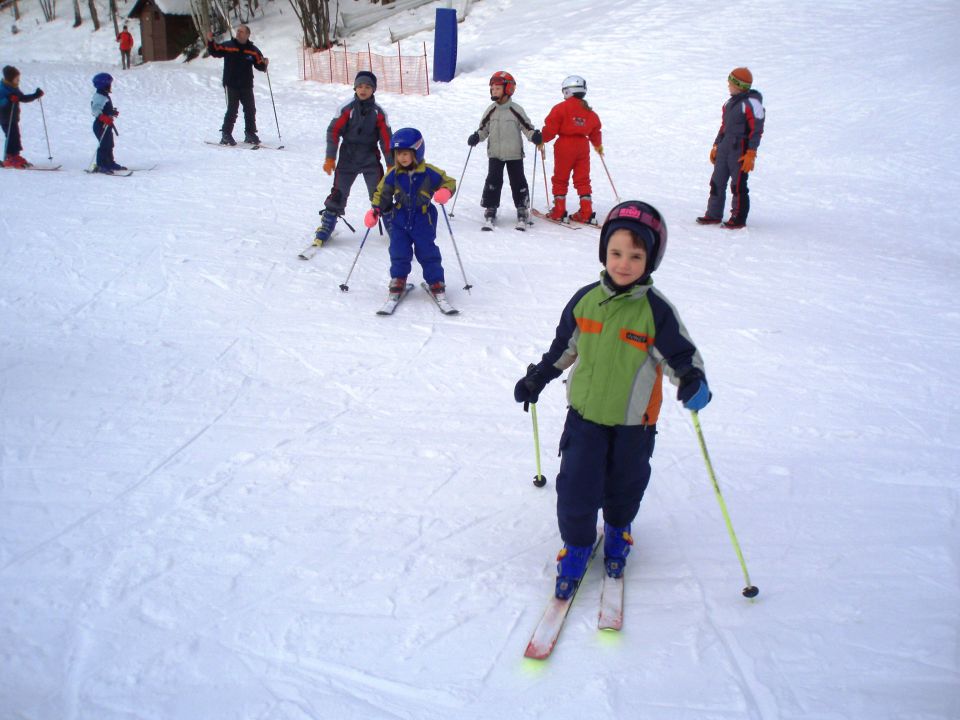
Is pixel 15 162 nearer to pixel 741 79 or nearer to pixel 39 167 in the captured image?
pixel 39 167

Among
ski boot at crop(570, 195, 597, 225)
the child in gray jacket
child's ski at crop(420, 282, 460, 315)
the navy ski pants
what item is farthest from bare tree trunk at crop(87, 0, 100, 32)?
the navy ski pants

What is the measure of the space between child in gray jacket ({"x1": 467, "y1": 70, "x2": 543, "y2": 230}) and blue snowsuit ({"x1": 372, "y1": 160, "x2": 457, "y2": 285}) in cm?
224

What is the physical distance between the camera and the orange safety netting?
17.8 meters

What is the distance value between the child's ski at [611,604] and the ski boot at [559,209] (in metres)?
6.09

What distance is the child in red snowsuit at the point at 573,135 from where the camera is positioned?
26.6 ft

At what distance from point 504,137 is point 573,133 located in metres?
0.82

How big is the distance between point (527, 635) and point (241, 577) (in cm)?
113

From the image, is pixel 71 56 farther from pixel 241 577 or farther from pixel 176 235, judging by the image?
pixel 241 577

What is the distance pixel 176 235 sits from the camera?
7.23 metres

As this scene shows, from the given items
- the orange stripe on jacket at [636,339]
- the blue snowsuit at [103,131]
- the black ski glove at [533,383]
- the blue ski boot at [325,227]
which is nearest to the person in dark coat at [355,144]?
the blue ski boot at [325,227]

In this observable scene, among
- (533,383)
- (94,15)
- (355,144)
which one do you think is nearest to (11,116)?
(355,144)

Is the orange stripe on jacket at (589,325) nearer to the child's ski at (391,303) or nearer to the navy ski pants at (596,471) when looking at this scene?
the navy ski pants at (596,471)

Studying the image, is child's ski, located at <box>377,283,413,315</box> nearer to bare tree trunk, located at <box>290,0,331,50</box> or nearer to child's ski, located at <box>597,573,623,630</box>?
child's ski, located at <box>597,573,623,630</box>

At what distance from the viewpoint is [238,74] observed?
36.8 feet
